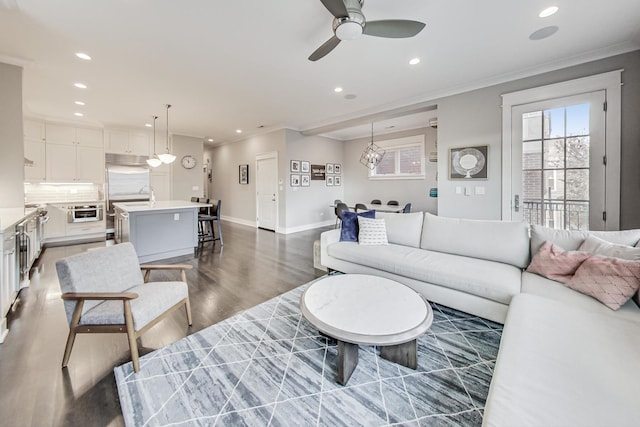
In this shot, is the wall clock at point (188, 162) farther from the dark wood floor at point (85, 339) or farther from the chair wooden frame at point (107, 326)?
the chair wooden frame at point (107, 326)

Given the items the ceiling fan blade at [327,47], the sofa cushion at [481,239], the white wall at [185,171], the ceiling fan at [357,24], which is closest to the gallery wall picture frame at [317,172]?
the white wall at [185,171]

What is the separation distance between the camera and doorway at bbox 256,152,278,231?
6.86 m

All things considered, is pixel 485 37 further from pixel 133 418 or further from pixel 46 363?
pixel 46 363

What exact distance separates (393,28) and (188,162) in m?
6.77

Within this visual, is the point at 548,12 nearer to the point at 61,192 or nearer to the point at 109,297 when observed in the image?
the point at 109,297

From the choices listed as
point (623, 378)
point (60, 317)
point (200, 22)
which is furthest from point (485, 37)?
point (60, 317)

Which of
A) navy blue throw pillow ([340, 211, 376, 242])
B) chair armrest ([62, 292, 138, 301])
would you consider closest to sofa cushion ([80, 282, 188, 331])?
chair armrest ([62, 292, 138, 301])

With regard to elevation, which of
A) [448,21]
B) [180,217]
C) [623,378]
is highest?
[448,21]

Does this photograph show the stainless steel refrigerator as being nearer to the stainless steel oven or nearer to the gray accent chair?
the stainless steel oven

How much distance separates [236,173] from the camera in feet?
27.2

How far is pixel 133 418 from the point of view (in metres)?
1.36

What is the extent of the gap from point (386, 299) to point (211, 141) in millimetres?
8166

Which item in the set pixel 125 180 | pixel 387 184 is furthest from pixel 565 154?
pixel 125 180

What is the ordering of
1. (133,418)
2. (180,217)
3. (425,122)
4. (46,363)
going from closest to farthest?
(133,418)
(46,363)
(180,217)
(425,122)
